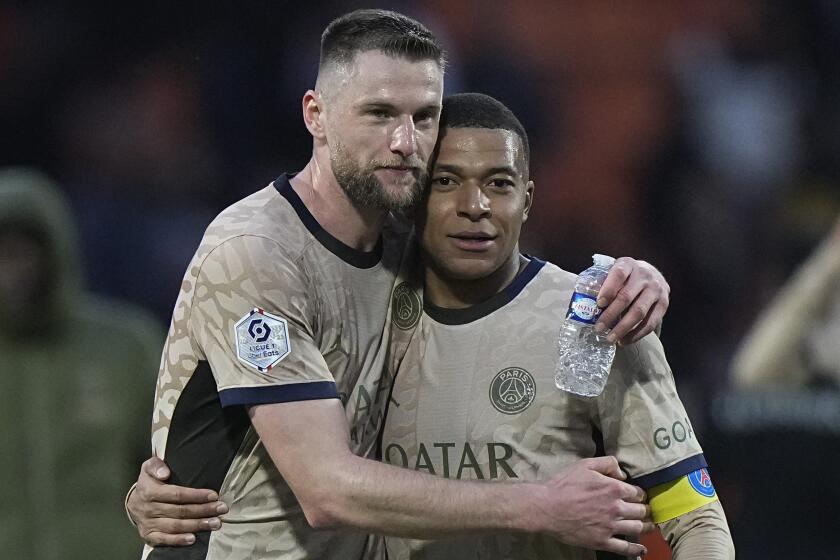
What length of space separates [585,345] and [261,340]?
0.76 metres

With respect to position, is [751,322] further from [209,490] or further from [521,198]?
[209,490]

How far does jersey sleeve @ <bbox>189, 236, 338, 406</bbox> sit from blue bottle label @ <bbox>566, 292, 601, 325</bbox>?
591 millimetres

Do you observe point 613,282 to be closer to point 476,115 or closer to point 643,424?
point 643,424

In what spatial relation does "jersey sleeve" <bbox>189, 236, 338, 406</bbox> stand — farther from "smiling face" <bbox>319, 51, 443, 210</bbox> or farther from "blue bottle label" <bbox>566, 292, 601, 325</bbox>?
"blue bottle label" <bbox>566, 292, 601, 325</bbox>

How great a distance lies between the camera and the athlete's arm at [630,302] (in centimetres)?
276

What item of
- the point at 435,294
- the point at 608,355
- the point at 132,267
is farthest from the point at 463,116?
the point at 132,267

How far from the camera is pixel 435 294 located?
3.15 metres

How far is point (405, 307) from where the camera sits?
3.14 m

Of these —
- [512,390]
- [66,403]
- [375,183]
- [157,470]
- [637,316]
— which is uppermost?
[375,183]

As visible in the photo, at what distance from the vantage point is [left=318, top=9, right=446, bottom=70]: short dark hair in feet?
10.0

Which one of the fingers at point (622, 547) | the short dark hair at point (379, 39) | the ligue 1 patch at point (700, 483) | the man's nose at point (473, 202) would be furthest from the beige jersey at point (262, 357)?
the ligue 1 patch at point (700, 483)

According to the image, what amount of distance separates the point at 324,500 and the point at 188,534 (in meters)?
0.45

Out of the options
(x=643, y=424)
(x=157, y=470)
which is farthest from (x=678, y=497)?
(x=157, y=470)

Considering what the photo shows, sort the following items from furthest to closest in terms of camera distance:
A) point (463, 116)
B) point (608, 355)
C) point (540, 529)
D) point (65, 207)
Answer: point (65, 207), point (463, 116), point (608, 355), point (540, 529)
